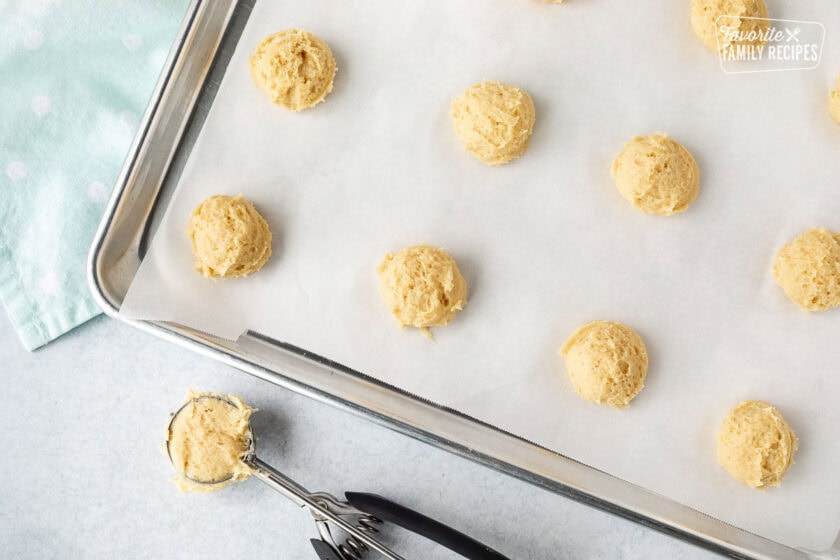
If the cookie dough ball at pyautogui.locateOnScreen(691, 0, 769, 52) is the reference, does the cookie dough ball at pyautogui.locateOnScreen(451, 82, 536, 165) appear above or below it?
below

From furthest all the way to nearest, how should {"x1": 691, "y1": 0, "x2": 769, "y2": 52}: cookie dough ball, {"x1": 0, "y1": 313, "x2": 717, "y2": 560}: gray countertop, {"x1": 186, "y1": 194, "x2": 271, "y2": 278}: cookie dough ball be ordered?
{"x1": 0, "y1": 313, "x2": 717, "y2": 560}: gray countertop
{"x1": 691, "y1": 0, "x2": 769, "y2": 52}: cookie dough ball
{"x1": 186, "y1": 194, "x2": 271, "y2": 278}: cookie dough ball

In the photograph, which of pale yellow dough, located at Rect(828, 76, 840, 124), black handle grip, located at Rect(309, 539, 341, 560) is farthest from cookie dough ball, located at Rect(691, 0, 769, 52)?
black handle grip, located at Rect(309, 539, 341, 560)

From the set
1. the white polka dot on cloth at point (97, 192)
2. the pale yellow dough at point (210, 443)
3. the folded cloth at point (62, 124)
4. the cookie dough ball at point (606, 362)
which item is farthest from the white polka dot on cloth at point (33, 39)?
the cookie dough ball at point (606, 362)

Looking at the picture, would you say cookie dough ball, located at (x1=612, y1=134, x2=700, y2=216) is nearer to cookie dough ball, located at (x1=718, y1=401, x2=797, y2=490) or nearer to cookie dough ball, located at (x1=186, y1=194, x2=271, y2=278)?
cookie dough ball, located at (x1=718, y1=401, x2=797, y2=490)

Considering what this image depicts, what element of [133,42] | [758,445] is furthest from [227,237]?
[758,445]

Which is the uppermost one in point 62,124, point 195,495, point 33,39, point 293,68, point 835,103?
point 835,103

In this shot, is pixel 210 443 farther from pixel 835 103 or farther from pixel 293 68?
pixel 835 103

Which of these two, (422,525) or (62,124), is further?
(62,124)
